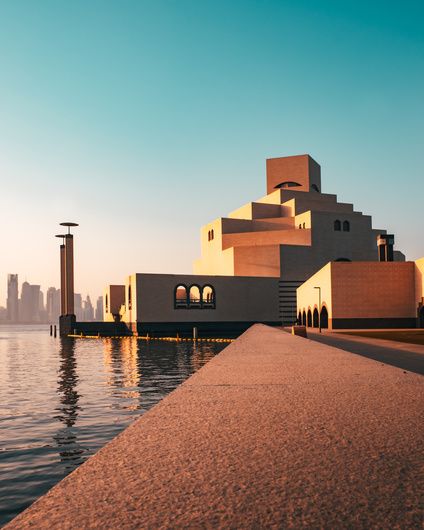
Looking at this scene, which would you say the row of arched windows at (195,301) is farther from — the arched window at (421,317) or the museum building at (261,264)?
the arched window at (421,317)

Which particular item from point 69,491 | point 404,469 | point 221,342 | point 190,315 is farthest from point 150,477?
point 190,315

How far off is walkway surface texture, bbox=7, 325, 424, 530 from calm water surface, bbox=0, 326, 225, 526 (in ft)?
8.03

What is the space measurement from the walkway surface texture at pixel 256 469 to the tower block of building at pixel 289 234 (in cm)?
6740

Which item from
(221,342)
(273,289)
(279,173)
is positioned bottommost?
(221,342)

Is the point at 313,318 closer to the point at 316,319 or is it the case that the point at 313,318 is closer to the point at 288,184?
the point at 316,319

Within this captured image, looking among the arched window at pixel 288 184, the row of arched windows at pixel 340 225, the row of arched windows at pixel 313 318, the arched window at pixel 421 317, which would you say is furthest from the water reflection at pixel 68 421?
the arched window at pixel 288 184

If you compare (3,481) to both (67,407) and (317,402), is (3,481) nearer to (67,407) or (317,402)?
(317,402)

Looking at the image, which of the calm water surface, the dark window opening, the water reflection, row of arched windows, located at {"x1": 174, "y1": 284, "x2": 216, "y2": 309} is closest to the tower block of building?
row of arched windows, located at {"x1": 174, "y1": 284, "x2": 216, "y2": 309}

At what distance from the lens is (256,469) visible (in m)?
4.09

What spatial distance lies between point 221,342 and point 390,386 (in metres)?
43.3

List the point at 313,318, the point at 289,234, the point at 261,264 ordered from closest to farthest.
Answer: the point at 313,318 < the point at 261,264 < the point at 289,234

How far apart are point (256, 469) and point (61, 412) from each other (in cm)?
1181

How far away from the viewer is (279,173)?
286 feet

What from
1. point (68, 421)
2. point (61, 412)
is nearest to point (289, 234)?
point (61, 412)
